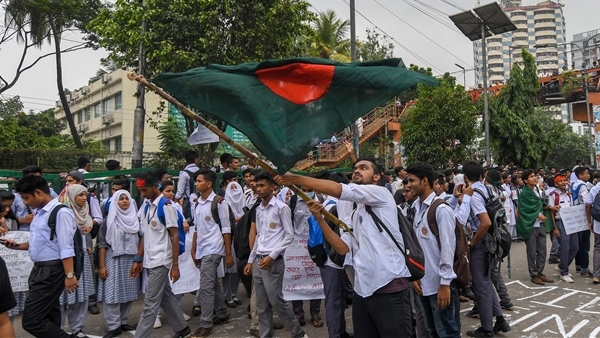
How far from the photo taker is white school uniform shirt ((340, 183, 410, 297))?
133 inches

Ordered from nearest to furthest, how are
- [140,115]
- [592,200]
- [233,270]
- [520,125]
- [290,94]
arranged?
[290,94] < [233,270] < [592,200] < [140,115] < [520,125]

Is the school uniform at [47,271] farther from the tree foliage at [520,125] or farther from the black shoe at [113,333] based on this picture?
the tree foliage at [520,125]

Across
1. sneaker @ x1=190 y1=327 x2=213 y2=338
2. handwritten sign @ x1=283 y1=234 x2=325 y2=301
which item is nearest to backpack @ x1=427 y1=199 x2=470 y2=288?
handwritten sign @ x1=283 y1=234 x2=325 y2=301

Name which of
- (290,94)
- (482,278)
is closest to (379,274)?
(290,94)

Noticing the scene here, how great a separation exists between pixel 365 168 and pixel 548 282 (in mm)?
6044

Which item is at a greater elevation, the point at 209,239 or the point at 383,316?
the point at 209,239

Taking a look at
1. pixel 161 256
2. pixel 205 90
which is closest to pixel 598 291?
pixel 161 256

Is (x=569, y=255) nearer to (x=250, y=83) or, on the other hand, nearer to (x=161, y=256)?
(x=161, y=256)

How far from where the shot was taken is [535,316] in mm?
6254

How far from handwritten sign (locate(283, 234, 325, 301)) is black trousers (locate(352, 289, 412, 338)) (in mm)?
2468

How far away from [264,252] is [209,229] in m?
1.12

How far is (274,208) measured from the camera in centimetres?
535

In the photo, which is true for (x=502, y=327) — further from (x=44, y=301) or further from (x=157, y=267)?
(x=44, y=301)

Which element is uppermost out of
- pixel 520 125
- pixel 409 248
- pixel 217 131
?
pixel 520 125
